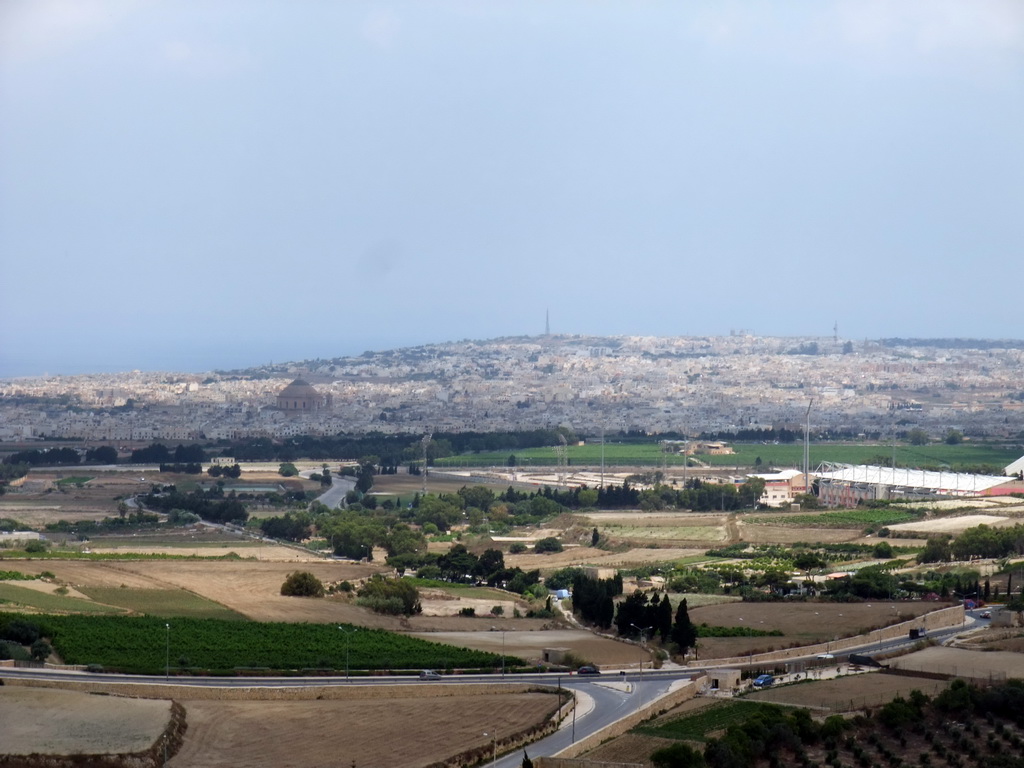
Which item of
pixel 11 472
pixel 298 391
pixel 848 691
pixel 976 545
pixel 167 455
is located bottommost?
pixel 848 691

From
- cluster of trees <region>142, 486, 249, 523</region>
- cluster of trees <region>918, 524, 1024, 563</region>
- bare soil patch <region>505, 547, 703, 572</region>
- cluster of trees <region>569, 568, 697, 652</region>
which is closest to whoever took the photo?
cluster of trees <region>569, 568, 697, 652</region>

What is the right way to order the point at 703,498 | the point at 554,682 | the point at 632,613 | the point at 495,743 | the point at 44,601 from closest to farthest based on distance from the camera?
1. the point at 495,743
2. the point at 554,682
3. the point at 632,613
4. the point at 44,601
5. the point at 703,498

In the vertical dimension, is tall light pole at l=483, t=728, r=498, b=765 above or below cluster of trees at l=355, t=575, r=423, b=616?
below

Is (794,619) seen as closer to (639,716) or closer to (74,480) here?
(639,716)

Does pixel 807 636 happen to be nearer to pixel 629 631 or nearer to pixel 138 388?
pixel 629 631

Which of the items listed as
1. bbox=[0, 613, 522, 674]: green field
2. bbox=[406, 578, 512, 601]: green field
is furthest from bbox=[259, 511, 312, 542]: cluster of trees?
bbox=[0, 613, 522, 674]: green field

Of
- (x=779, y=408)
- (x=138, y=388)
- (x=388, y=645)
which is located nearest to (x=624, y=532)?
(x=388, y=645)

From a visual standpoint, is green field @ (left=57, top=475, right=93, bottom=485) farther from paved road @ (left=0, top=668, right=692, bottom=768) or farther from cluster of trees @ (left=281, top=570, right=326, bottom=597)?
paved road @ (left=0, top=668, right=692, bottom=768)

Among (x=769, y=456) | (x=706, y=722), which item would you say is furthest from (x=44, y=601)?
(x=769, y=456)
